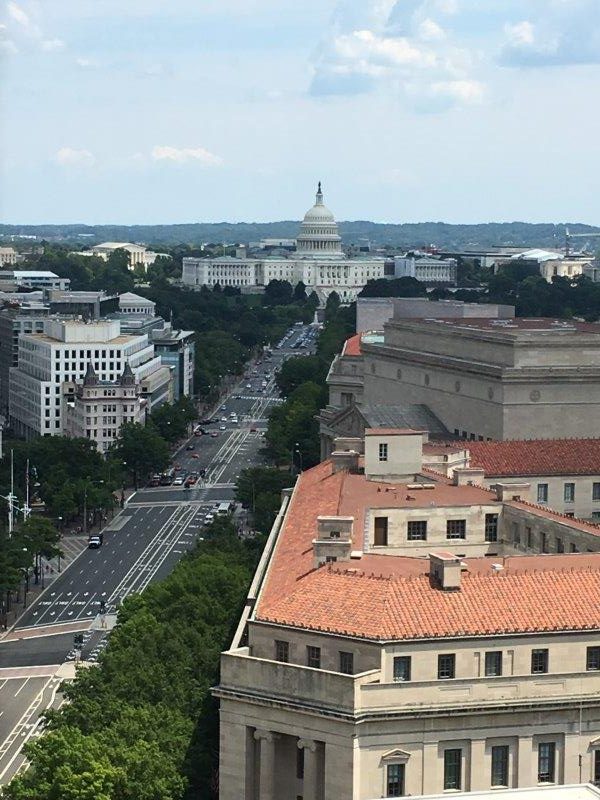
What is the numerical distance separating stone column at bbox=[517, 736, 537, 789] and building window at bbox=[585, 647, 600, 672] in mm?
3122

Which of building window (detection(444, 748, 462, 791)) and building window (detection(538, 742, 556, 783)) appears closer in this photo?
building window (detection(444, 748, 462, 791))

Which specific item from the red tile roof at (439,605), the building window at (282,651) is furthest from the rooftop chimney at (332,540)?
the building window at (282,651)

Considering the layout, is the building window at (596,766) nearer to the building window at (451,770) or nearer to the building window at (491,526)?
the building window at (451,770)

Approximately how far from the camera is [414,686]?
245ft

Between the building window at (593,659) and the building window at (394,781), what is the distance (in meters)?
7.15

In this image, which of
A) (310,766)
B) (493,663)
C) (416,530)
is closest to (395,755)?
(310,766)

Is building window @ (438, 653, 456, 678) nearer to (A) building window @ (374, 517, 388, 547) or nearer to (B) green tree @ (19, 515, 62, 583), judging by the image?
(A) building window @ (374, 517, 388, 547)

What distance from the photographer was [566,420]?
160375 mm

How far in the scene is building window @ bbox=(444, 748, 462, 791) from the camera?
7550cm

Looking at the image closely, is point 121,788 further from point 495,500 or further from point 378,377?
point 378,377

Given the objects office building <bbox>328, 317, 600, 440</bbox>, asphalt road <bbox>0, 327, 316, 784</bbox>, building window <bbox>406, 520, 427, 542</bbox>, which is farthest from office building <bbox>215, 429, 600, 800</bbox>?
office building <bbox>328, 317, 600, 440</bbox>

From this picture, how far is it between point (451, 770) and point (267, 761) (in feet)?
19.8

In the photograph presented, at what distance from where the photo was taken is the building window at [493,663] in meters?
75.8

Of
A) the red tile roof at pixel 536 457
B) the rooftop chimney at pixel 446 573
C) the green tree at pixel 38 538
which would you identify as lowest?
the green tree at pixel 38 538
